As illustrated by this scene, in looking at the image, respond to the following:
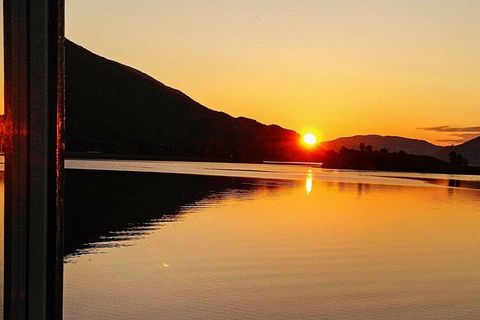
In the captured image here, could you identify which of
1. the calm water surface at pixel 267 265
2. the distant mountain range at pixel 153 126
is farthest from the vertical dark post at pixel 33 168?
the distant mountain range at pixel 153 126

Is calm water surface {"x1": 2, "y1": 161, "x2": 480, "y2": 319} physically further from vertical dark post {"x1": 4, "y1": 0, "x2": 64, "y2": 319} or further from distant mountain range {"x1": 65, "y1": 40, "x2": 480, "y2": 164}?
distant mountain range {"x1": 65, "y1": 40, "x2": 480, "y2": 164}

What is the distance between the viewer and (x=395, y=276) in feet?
10.4

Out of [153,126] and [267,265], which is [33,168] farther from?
[153,126]

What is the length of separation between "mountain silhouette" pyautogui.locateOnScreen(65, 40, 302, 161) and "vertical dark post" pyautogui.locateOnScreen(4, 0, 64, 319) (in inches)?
1027

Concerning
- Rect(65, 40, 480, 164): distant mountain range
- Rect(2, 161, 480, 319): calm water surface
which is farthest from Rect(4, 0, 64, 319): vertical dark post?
Rect(65, 40, 480, 164): distant mountain range

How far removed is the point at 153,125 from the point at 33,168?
35.0m

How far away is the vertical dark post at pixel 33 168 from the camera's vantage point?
60 cm

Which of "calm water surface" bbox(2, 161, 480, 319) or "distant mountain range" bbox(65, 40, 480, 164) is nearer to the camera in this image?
"calm water surface" bbox(2, 161, 480, 319)

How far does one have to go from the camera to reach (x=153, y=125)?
35281 mm

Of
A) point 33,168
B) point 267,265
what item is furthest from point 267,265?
point 33,168

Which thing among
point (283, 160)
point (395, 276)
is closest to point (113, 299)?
point (395, 276)

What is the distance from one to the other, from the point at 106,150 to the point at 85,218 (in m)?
24.3

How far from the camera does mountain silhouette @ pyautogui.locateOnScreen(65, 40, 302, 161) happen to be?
30.5 m

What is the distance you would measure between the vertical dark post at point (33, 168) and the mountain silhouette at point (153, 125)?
85.6ft
